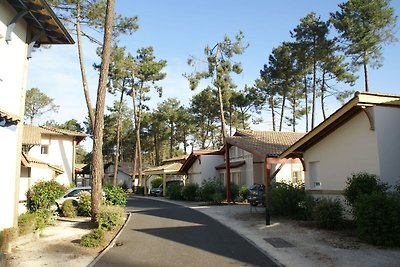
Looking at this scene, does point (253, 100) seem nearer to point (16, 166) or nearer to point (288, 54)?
point (288, 54)

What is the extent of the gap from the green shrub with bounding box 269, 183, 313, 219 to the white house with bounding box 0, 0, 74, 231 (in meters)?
10.9

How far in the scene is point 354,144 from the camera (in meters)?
14.4

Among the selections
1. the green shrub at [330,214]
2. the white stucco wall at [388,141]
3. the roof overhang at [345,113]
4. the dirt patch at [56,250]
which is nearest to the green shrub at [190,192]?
the roof overhang at [345,113]

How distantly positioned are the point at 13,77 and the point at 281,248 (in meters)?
9.03

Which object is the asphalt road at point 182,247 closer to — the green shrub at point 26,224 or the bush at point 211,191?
the green shrub at point 26,224

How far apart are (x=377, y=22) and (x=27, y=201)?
25.5 meters

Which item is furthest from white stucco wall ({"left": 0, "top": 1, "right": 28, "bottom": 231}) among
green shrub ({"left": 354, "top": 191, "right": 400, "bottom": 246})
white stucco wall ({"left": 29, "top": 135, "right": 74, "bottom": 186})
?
white stucco wall ({"left": 29, "top": 135, "right": 74, "bottom": 186})

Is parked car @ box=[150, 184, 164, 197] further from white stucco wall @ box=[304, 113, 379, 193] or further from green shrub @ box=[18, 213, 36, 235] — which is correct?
green shrub @ box=[18, 213, 36, 235]

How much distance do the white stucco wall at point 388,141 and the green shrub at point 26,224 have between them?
446 inches

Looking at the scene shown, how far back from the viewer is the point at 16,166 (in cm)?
1144

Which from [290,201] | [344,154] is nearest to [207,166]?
[290,201]

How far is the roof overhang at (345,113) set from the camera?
42.4ft

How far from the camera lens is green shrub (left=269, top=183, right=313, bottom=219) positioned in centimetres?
1666

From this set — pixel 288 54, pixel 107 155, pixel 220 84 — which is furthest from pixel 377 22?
pixel 107 155
